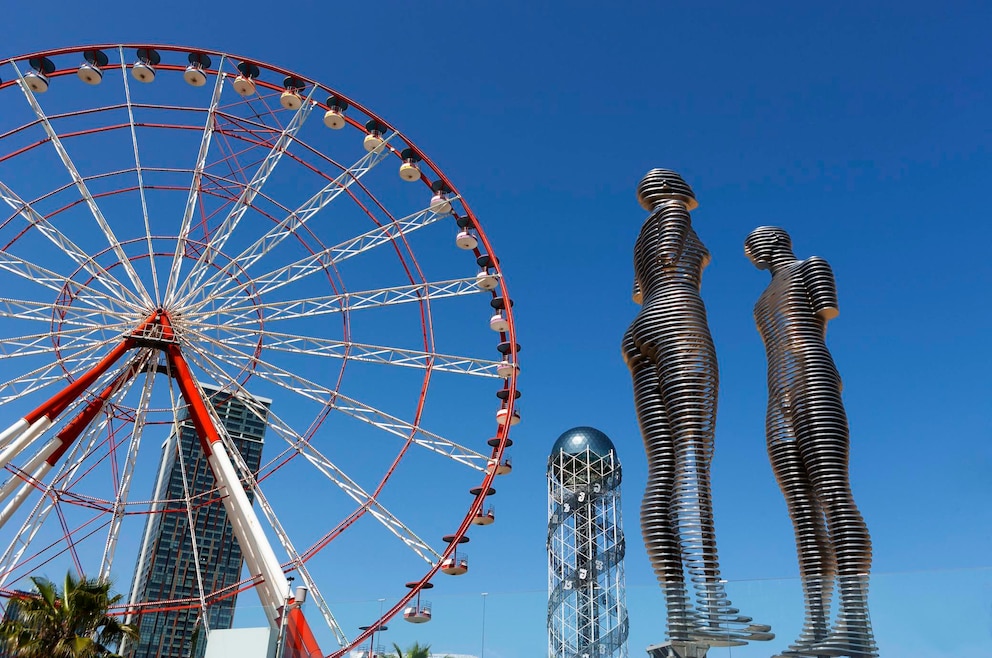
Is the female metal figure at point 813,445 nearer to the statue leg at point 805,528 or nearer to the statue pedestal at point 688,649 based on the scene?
the statue leg at point 805,528

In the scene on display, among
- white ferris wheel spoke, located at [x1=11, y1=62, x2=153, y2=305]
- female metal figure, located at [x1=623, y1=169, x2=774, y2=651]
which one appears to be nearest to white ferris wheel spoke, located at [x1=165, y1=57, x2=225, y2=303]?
white ferris wheel spoke, located at [x1=11, y1=62, x2=153, y2=305]

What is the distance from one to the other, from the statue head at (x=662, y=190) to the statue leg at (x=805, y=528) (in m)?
7.05

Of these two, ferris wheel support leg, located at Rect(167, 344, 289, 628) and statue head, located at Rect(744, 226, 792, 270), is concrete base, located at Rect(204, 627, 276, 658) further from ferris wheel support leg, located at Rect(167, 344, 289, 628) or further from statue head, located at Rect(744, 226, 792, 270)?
statue head, located at Rect(744, 226, 792, 270)

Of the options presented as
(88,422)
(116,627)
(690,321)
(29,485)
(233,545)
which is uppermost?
(233,545)

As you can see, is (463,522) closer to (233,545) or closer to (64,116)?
(64,116)

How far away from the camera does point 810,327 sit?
88.9 ft

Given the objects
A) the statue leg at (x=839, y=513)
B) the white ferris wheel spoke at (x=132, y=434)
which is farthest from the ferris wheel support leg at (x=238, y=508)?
the statue leg at (x=839, y=513)

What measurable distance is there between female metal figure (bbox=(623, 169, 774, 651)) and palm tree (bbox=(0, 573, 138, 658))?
1351 cm

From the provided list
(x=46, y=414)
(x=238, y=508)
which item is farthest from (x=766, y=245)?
(x=46, y=414)

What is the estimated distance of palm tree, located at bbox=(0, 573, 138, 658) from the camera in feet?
62.4

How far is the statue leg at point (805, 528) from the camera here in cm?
2331

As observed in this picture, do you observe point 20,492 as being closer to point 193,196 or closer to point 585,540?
point 193,196

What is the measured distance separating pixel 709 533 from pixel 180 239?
16396 millimetres

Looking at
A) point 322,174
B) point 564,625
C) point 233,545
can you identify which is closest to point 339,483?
point 322,174
